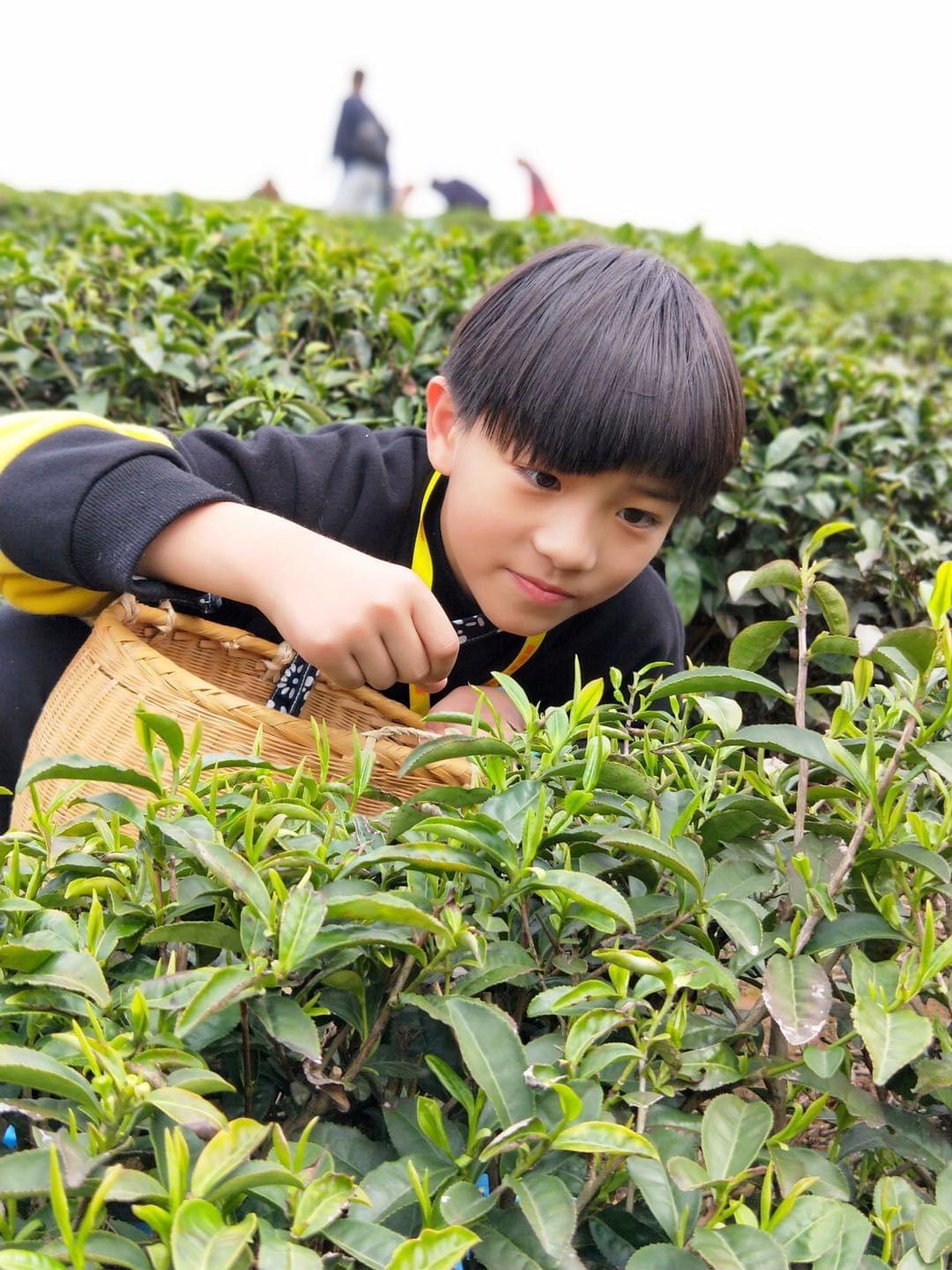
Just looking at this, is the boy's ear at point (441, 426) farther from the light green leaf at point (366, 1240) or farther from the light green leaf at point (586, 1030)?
the light green leaf at point (366, 1240)

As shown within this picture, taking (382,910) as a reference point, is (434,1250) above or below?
below

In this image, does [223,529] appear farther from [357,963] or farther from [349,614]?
[357,963]

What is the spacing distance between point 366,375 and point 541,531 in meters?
1.21

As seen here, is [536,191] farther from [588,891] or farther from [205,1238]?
[205,1238]

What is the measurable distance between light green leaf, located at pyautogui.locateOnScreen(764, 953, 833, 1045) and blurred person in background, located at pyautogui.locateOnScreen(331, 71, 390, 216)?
11350 mm

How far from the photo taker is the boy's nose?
182 cm

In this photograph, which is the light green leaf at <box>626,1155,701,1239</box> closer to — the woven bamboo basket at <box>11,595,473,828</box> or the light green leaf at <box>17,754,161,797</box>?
the light green leaf at <box>17,754,161,797</box>

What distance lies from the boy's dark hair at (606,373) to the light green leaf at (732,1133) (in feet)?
3.41

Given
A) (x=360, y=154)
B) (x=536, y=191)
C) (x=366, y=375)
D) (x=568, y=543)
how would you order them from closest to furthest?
(x=568, y=543), (x=366, y=375), (x=536, y=191), (x=360, y=154)

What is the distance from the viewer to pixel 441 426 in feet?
7.02

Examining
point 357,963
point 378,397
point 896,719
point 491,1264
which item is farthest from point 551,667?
point 491,1264

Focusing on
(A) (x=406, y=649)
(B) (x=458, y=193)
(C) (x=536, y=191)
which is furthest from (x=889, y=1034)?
(B) (x=458, y=193)

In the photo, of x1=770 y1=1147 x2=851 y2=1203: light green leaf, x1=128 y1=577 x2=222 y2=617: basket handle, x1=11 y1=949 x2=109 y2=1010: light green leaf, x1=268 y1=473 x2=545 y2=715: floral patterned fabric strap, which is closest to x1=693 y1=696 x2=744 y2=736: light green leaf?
x1=770 y1=1147 x2=851 y2=1203: light green leaf

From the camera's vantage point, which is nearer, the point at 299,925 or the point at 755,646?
the point at 299,925
